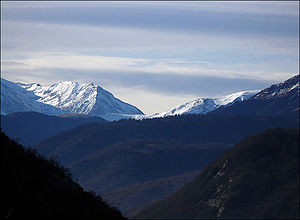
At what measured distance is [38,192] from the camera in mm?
50750

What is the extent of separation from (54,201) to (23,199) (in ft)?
10.8

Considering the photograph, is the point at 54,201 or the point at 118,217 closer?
the point at 54,201

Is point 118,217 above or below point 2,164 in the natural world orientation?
below

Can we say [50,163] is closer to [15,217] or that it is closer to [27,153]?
[27,153]

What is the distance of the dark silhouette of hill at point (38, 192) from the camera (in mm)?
46469

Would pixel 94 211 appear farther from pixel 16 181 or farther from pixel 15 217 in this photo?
pixel 15 217

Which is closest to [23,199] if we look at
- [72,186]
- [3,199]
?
[3,199]

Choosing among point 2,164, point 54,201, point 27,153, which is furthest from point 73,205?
point 27,153

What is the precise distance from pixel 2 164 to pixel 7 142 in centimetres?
730

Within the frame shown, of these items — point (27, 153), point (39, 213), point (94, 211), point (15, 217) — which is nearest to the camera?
point (15, 217)

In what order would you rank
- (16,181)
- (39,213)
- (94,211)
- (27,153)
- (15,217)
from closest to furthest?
(15,217) → (39,213) → (16,181) → (94,211) → (27,153)

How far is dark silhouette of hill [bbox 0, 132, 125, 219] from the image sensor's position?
152 ft

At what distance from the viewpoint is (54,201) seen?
50.5 meters

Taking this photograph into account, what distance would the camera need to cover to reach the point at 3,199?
46125 mm
